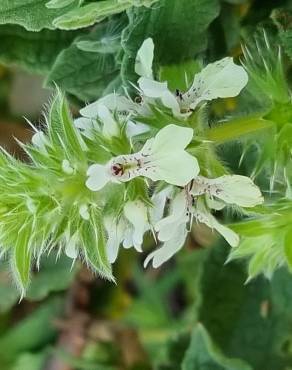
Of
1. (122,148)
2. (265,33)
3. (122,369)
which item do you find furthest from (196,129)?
(122,369)

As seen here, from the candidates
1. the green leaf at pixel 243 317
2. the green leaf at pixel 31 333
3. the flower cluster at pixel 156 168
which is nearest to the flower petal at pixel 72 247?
the flower cluster at pixel 156 168

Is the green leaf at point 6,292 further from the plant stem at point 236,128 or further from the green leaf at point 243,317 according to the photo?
the plant stem at point 236,128

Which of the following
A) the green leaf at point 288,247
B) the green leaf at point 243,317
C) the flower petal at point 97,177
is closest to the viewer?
the flower petal at point 97,177

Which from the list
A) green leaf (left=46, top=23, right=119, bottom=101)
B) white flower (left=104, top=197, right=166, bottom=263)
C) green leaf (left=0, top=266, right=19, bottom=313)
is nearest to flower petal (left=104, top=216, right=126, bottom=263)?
white flower (left=104, top=197, right=166, bottom=263)

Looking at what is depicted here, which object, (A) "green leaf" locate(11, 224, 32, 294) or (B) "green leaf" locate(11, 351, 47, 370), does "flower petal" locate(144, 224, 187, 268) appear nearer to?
(A) "green leaf" locate(11, 224, 32, 294)

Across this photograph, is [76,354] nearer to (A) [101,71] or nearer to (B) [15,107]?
(B) [15,107]

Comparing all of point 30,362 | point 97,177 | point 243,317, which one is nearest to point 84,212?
point 97,177
